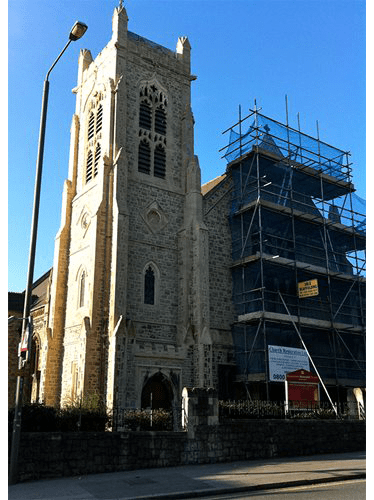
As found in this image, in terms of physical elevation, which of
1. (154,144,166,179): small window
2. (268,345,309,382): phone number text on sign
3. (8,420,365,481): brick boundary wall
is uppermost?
(154,144,166,179): small window

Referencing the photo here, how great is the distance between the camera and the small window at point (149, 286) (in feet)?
81.3

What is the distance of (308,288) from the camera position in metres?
26.4

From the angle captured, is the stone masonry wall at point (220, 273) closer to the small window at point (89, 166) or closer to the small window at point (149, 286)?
the small window at point (149, 286)

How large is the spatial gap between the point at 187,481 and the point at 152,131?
2017 centimetres

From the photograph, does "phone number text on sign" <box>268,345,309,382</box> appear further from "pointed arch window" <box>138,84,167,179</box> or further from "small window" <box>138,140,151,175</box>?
"small window" <box>138,140,151,175</box>

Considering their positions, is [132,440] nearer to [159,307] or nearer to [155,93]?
[159,307]

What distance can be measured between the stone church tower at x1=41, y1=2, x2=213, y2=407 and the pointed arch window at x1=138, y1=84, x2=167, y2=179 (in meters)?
0.06

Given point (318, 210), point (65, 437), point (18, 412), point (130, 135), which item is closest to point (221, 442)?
point (65, 437)

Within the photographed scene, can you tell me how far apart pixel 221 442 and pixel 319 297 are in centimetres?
1587

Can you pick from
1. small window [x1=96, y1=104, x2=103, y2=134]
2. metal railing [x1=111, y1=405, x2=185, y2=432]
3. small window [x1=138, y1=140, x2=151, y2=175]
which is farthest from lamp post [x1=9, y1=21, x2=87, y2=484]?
small window [x1=96, y1=104, x2=103, y2=134]

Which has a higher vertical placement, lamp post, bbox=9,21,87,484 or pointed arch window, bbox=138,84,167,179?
pointed arch window, bbox=138,84,167,179

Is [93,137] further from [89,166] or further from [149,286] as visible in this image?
Answer: [149,286]

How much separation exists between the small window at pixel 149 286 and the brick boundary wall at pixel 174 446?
33.0 ft

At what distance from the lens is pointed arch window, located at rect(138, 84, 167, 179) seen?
2725cm
